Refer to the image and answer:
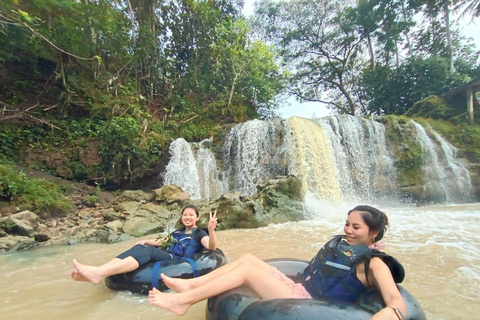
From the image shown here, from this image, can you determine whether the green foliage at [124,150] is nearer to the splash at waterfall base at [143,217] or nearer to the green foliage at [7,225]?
the splash at waterfall base at [143,217]

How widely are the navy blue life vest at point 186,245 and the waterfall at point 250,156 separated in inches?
303

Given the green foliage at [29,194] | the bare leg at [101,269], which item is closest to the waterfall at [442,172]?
the bare leg at [101,269]

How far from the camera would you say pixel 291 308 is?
54.5 inches

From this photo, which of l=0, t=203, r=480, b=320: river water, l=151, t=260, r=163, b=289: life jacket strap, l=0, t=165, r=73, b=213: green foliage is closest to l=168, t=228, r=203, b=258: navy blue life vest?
l=151, t=260, r=163, b=289: life jacket strap

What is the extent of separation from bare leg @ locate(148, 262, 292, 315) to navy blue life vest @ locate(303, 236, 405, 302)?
0.74 ft

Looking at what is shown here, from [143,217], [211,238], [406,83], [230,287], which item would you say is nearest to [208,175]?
[143,217]

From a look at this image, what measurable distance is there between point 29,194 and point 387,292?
344 inches

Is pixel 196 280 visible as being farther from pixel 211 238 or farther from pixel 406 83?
pixel 406 83

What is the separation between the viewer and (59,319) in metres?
2.09

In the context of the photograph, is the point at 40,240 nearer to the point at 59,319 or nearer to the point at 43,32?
the point at 59,319

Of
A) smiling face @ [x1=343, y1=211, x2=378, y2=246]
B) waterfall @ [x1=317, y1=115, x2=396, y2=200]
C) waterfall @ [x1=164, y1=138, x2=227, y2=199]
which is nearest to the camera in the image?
smiling face @ [x1=343, y1=211, x2=378, y2=246]

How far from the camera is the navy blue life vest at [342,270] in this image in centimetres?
164

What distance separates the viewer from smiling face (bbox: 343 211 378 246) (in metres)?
1.80

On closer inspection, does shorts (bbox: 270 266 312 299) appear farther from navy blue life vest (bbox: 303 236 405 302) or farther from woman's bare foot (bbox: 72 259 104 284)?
woman's bare foot (bbox: 72 259 104 284)
